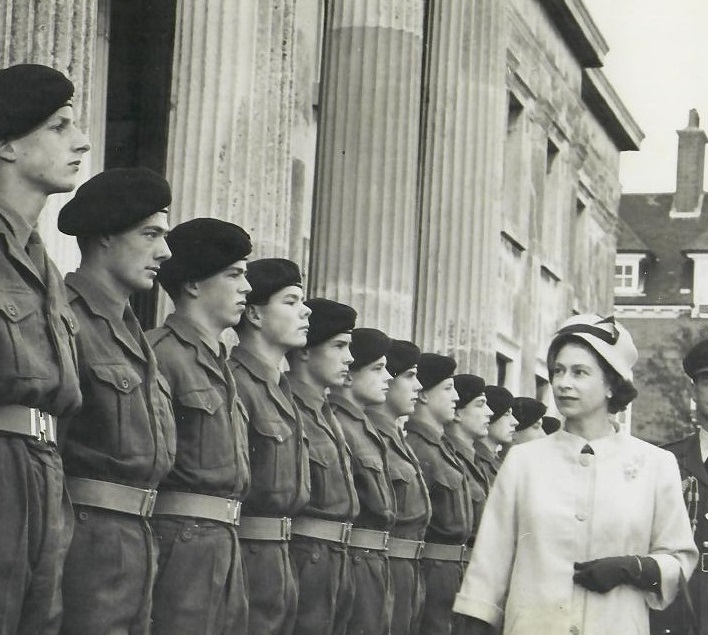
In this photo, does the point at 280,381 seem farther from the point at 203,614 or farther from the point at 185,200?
the point at 185,200

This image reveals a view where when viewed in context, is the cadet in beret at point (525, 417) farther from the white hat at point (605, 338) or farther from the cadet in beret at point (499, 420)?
the white hat at point (605, 338)

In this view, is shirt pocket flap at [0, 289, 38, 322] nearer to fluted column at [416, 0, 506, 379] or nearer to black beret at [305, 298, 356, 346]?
black beret at [305, 298, 356, 346]

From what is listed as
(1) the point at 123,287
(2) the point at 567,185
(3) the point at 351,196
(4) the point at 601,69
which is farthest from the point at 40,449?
(4) the point at 601,69

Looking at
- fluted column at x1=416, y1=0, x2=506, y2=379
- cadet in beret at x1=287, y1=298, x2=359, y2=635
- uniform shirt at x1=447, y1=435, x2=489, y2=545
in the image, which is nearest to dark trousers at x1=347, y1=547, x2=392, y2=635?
cadet in beret at x1=287, y1=298, x2=359, y2=635

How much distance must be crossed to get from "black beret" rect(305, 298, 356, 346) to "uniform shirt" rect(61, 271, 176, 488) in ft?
10.2

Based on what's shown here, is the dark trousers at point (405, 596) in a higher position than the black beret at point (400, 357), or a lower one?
lower

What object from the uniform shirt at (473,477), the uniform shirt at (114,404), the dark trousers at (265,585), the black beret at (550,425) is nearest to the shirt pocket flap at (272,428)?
the dark trousers at (265,585)

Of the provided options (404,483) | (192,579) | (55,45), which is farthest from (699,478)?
(55,45)

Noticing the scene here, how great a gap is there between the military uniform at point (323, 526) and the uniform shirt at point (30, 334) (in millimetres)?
3731

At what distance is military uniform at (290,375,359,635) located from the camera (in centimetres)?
1026

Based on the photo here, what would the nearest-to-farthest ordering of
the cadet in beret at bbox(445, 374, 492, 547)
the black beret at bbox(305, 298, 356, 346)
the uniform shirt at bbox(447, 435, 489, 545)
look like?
the black beret at bbox(305, 298, 356, 346)
the uniform shirt at bbox(447, 435, 489, 545)
the cadet in beret at bbox(445, 374, 492, 547)

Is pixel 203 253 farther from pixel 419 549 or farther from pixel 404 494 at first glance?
pixel 419 549

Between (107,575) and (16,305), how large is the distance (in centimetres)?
121

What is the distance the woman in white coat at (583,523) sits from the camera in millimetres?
7742
